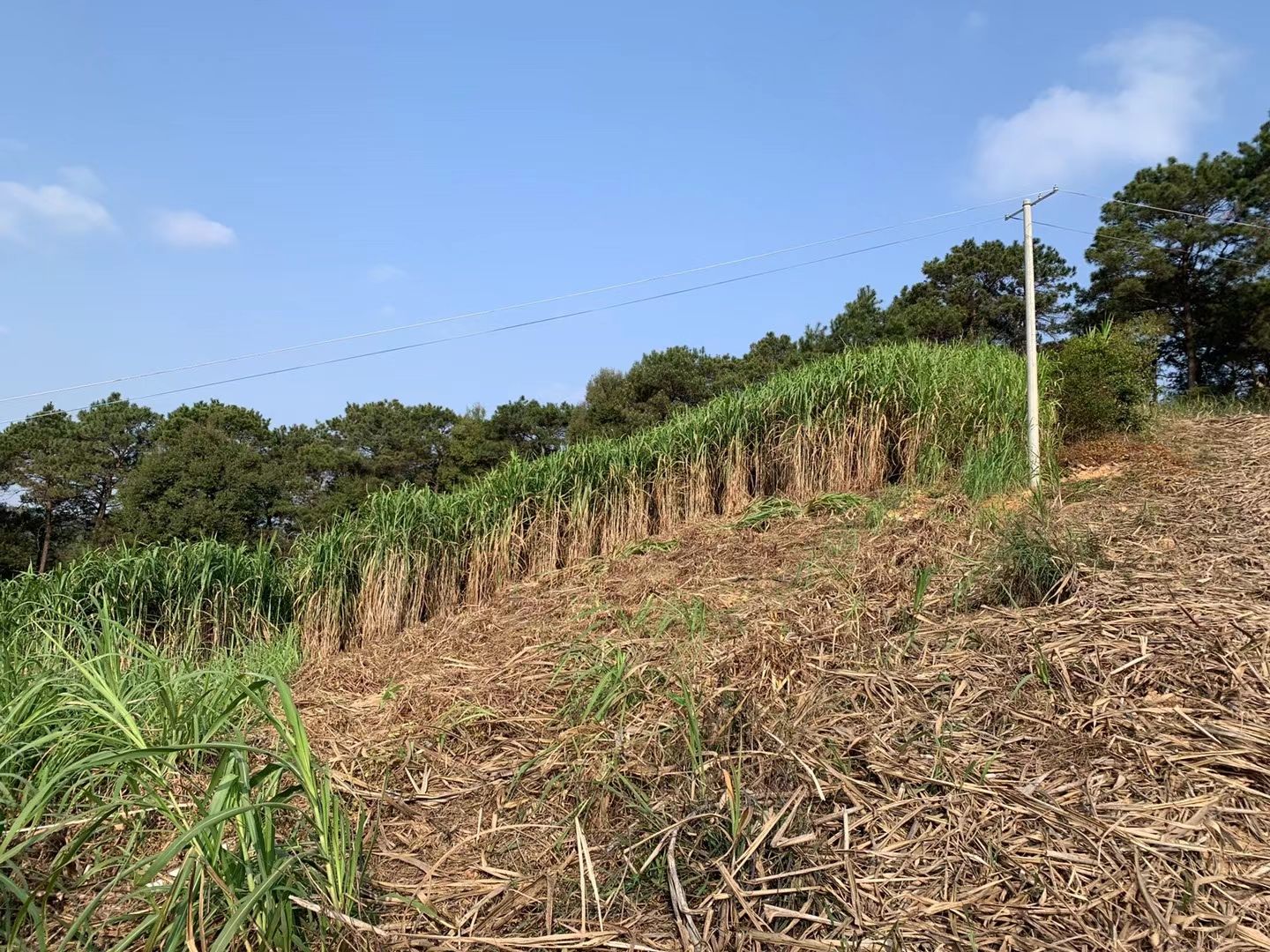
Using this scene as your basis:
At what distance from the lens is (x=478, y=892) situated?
6.18 ft

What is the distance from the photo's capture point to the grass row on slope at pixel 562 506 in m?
6.87

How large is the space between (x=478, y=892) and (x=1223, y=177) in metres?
27.7

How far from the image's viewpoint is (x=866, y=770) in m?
2.06

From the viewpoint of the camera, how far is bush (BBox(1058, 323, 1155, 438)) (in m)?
7.15

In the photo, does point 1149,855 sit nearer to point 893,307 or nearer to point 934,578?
point 934,578

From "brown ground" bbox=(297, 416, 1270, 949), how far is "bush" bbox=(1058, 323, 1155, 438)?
3869 mm

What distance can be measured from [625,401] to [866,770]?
24185 mm

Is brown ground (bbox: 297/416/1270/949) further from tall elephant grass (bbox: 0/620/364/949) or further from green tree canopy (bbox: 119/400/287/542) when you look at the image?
green tree canopy (bbox: 119/400/287/542)

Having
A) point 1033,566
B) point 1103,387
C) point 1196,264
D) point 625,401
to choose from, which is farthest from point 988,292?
point 1033,566

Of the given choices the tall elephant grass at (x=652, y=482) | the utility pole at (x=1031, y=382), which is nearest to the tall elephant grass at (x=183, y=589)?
the tall elephant grass at (x=652, y=482)

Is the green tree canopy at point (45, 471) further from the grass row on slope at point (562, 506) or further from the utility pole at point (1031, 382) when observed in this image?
the utility pole at point (1031, 382)

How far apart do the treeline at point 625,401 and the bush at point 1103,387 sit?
13219mm

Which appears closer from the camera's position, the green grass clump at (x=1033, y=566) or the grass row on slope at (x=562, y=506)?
the green grass clump at (x=1033, y=566)

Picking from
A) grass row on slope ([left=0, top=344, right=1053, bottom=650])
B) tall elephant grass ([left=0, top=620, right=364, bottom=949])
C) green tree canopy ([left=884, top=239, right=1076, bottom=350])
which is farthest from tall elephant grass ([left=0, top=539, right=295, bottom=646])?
green tree canopy ([left=884, top=239, right=1076, bottom=350])
